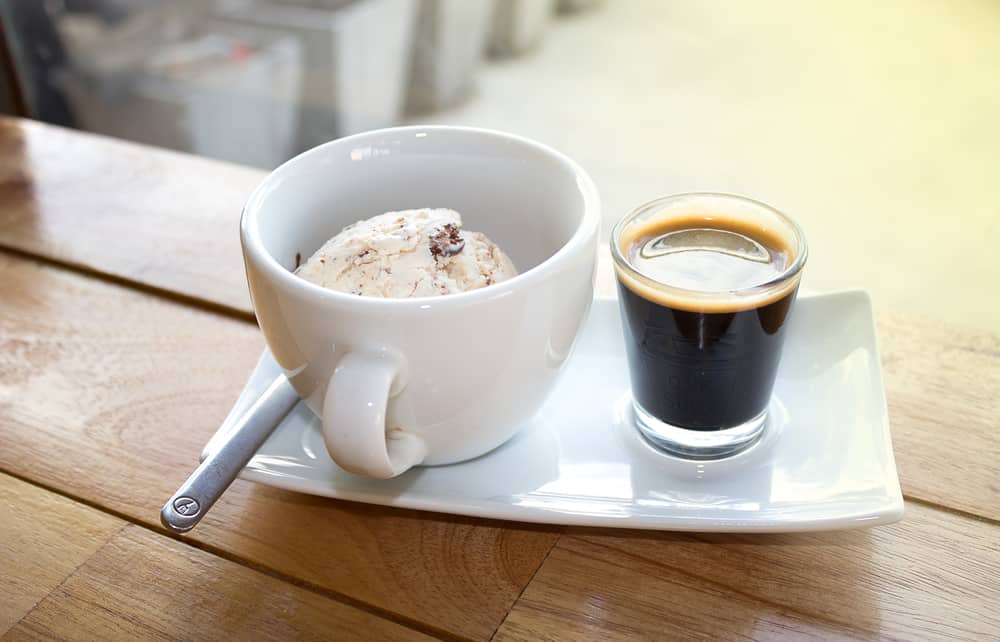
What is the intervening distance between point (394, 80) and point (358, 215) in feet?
3.99

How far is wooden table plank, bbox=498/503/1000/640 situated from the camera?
488mm

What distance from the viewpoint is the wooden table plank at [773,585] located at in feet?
1.60

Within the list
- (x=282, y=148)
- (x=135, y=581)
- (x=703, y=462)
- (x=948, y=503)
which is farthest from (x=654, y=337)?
(x=282, y=148)

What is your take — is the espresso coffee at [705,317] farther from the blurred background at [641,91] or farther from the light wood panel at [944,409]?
the blurred background at [641,91]

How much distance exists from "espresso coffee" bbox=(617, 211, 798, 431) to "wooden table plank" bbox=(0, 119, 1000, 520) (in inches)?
4.7

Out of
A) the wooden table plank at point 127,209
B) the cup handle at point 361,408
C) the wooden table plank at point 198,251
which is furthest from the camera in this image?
the wooden table plank at point 127,209

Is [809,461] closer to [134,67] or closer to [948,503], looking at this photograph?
[948,503]

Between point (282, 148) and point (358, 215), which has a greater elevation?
point (358, 215)

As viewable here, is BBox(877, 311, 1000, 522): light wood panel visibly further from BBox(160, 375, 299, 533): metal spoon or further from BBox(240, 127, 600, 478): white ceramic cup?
BBox(160, 375, 299, 533): metal spoon

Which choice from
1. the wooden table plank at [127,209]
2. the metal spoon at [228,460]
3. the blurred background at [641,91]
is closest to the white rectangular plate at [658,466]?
the metal spoon at [228,460]

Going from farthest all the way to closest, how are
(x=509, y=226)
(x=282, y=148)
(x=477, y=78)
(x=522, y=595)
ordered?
(x=282, y=148)
(x=477, y=78)
(x=509, y=226)
(x=522, y=595)

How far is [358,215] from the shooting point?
651 millimetres

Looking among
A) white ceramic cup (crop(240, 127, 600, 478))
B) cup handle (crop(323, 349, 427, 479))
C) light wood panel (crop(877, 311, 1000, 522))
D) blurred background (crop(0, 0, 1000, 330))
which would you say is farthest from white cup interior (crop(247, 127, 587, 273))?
blurred background (crop(0, 0, 1000, 330))

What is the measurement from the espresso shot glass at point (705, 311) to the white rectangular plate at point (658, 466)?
0.02 metres
